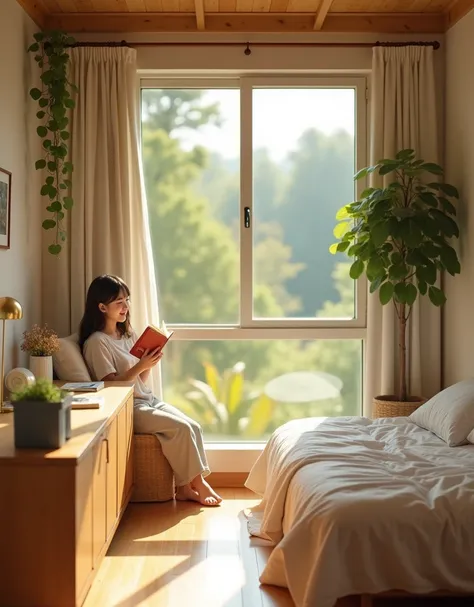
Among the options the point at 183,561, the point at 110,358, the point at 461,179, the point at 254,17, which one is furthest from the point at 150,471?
the point at 254,17

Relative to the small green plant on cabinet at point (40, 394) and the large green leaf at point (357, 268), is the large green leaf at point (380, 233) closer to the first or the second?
the large green leaf at point (357, 268)

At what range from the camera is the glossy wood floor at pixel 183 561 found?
290cm

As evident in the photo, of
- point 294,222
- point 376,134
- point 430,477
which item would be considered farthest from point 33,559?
point 376,134

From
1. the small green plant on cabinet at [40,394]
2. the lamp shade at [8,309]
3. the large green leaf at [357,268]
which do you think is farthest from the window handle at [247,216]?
the small green plant on cabinet at [40,394]

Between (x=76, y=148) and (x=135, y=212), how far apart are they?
0.52m

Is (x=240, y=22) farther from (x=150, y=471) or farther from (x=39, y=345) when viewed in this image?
(x=150, y=471)

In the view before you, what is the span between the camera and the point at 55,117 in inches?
165

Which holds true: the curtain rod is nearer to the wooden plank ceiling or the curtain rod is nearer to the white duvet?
the wooden plank ceiling

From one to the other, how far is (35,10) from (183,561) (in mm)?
3137

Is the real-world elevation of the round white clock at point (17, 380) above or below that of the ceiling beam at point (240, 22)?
below

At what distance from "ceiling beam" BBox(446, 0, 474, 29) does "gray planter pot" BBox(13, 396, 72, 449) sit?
3.21m

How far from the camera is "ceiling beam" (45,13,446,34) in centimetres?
450

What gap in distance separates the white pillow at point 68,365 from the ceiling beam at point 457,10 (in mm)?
2905

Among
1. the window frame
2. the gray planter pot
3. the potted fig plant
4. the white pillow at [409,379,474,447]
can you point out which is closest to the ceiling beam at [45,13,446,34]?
the window frame
